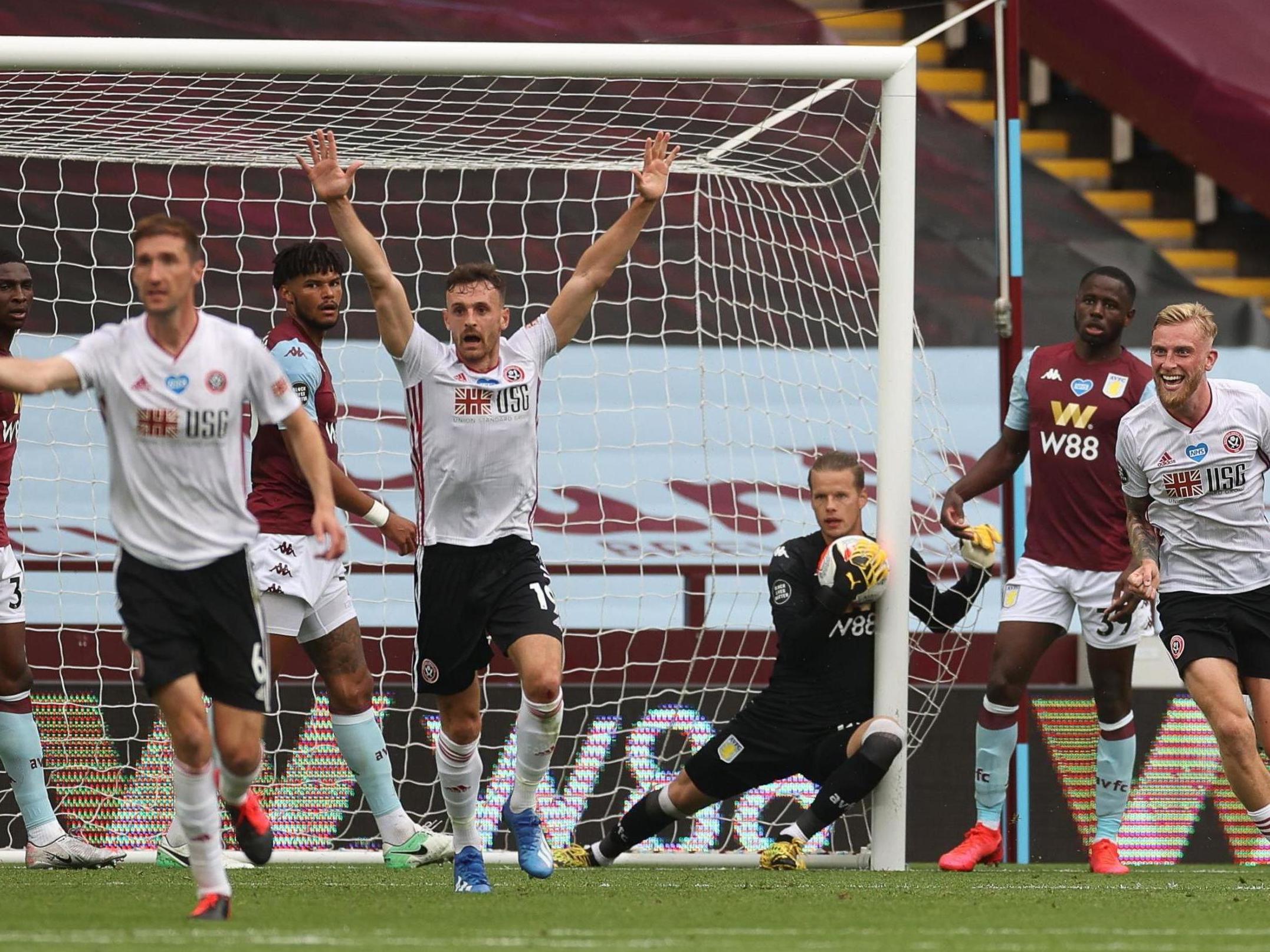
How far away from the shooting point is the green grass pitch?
4160 millimetres

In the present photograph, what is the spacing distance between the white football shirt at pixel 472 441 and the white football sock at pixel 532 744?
0.54m

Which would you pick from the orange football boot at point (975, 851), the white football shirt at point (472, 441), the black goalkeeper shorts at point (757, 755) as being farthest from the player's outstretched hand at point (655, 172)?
the orange football boot at point (975, 851)

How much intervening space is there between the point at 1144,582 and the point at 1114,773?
1534 mm

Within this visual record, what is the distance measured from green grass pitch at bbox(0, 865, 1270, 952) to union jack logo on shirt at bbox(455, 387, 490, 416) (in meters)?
1.45

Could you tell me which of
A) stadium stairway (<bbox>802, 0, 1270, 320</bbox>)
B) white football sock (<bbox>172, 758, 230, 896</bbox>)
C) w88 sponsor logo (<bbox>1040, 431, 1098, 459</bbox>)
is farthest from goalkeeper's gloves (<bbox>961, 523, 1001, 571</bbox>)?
stadium stairway (<bbox>802, 0, 1270, 320</bbox>)

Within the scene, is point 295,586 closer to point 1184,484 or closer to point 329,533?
point 329,533

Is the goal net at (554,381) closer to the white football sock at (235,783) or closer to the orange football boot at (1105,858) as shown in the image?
the orange football boot at (1105,858)

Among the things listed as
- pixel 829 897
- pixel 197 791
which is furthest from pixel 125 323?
pixel 829 897

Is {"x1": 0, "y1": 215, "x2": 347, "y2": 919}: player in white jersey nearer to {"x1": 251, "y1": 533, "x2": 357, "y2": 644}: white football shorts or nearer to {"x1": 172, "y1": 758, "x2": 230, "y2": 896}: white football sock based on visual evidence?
{"x1": 172, "y1": 758, "x2": 230, "y2": 896}: white football sock

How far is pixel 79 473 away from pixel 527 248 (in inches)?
102

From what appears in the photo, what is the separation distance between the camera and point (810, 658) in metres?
6.98

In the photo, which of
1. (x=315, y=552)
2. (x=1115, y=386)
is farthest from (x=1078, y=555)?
(x=315, y=552)

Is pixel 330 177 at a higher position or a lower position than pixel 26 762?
higher

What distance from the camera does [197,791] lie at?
4.59 m
